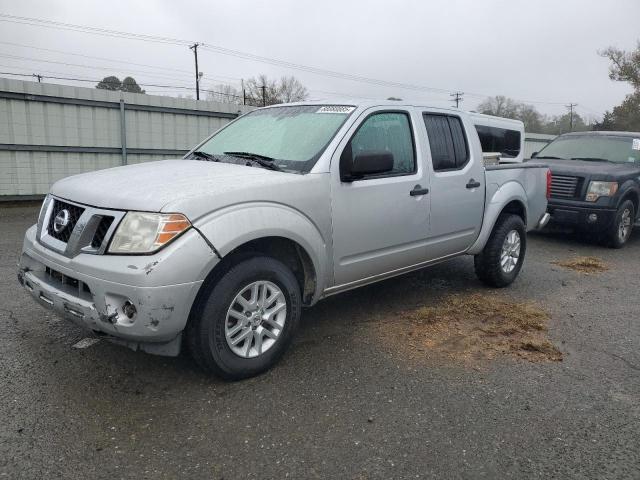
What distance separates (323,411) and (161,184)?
1.66 metres

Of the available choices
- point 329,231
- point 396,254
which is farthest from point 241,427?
point 396,254

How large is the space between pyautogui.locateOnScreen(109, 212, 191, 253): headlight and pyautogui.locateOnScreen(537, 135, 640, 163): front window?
8317mm

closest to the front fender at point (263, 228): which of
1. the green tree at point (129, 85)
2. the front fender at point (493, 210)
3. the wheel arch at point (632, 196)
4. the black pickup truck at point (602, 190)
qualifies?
the front fender at point (493, 210)

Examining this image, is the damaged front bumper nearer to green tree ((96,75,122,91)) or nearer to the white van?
the white van

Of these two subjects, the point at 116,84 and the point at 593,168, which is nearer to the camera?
the point at 593,168

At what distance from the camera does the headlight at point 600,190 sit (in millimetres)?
7930

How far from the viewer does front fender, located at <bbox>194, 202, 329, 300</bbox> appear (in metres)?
2.92

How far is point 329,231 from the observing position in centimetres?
357

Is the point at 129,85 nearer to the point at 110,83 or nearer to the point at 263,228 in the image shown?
the point at 110,83

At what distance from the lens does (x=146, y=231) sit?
2.78 m

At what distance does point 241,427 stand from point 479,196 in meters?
3.34

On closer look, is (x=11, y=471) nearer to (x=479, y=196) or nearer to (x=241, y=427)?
(x=241, y=427)

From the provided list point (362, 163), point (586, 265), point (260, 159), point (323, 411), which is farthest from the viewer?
point (586, 265)

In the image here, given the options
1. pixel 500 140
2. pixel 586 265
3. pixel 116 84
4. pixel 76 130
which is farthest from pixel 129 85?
pixel 586 265
